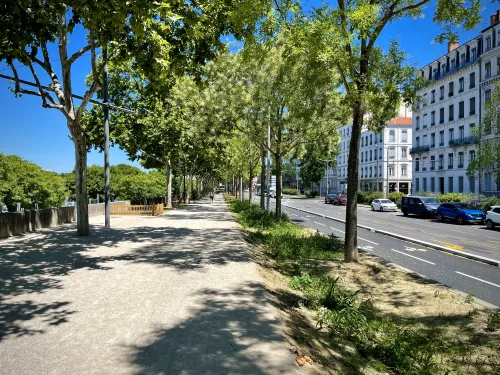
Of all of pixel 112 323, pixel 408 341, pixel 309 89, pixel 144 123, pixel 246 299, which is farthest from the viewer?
pixel 144 123

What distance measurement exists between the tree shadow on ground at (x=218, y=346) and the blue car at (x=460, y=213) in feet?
83.9

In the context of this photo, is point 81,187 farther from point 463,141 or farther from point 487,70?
point 463,141

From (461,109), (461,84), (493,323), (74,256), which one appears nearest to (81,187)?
(74,256)

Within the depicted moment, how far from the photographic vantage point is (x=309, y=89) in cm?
1110

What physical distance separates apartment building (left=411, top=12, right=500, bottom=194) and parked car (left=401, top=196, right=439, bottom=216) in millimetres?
12503

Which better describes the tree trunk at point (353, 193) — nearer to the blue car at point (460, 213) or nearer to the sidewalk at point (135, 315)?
the sidewalk at point (135, 315)

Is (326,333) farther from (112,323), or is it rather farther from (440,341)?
(112,323)

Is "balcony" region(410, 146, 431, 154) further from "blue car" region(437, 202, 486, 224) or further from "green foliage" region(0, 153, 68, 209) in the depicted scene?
"green foliage" region(0, 153, 68, 209)

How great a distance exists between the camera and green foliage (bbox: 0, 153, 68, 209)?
1190 inches

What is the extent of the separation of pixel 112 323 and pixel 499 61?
47.4m

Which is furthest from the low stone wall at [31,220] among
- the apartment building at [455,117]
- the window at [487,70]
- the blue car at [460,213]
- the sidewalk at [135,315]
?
the window at [487,70]

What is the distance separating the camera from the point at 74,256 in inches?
383

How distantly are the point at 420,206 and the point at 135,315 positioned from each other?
32207 mm

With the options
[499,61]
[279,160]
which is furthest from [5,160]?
[499,61]
